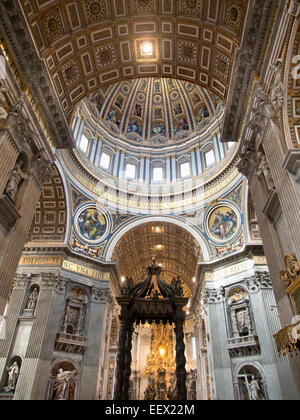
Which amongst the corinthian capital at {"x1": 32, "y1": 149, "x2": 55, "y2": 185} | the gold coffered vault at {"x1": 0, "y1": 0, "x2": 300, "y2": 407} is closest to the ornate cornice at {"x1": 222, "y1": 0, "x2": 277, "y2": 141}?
the gold coffered vault at {"x1": 0, "y1": 0, "x2": 300, "y2": 407}

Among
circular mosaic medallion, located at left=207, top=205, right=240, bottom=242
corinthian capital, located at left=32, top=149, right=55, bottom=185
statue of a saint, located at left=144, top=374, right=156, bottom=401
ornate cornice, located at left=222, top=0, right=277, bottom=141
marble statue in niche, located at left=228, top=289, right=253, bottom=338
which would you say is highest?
circular mosaic medallion, located at left=207, top=205, right=240, bottom=242

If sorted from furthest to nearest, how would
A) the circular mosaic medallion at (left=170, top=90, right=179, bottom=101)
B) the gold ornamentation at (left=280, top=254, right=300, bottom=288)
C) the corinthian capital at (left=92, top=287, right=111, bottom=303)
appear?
the circular mosaic medallion at (left=170, top=90, right=179, bottom=101) → the corinthian capital at (left=92, top=287, right=111, bottom=303) → the gold ornamentation at (left=280, top=254, right=300, bottom=288)

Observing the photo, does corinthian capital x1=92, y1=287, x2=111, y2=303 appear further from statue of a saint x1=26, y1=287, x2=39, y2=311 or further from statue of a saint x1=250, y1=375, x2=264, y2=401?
statue of a saint x1=250, y1=375, x2=264, y2=401

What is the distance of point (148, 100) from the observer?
28.3 meters

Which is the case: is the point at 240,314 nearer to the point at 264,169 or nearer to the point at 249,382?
the point at 249,382

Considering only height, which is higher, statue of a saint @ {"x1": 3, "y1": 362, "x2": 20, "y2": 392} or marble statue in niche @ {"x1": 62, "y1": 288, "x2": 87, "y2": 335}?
marble statue in niche @ {"x1": 62, "y1": 288, "x2": 87, "y2": 335}

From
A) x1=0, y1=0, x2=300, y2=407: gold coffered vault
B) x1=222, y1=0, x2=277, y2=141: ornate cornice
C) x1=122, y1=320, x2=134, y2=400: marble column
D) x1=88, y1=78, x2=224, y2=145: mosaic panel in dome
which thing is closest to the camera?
x1=222, y1=0, x2=277, y2=141: ornate cornice

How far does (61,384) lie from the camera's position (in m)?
16.2

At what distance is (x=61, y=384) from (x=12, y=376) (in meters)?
2.75

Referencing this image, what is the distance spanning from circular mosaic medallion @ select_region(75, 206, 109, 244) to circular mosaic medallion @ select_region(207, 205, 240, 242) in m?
8.27

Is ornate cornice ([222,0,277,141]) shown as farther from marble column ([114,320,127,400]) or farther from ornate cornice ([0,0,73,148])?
marble column ([114,320,127,400])

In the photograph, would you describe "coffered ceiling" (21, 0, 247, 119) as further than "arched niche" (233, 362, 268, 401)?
No

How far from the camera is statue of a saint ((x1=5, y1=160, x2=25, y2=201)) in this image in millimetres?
9205
